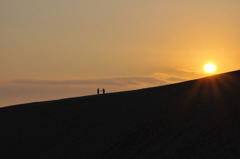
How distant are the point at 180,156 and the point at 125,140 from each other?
22.3 ft

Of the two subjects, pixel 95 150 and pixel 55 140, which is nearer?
pixel 95 150

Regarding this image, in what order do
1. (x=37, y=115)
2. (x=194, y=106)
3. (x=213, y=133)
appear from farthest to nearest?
(x=37, y=115)
(x=194, y=106)
(x=213, y=133)

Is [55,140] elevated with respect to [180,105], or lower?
lower

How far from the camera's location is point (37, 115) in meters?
45.1

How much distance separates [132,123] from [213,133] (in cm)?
912

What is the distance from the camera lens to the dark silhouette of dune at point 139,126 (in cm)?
2250

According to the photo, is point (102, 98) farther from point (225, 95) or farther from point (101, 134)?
point (225, 95)

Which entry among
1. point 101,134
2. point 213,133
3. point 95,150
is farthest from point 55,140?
point 213,133

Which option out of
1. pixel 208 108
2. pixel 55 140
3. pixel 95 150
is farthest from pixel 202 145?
pixel 55 140

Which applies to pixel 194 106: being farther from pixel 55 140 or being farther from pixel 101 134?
pixel 55 140

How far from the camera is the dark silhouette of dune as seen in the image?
73.8 ft

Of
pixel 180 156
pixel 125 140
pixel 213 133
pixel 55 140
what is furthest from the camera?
pixel 55 140

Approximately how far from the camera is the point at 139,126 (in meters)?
29.1

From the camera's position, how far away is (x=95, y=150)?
27812 millimetres
